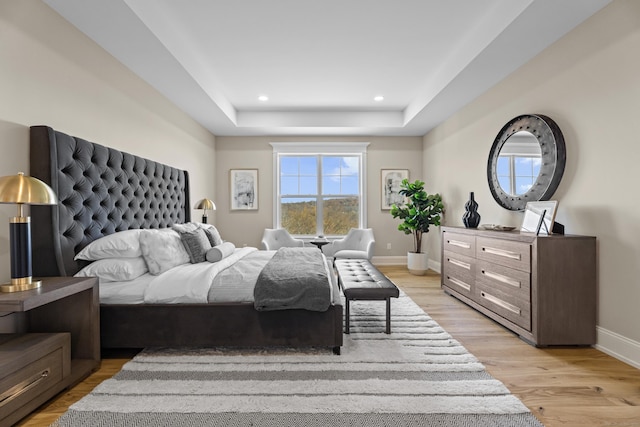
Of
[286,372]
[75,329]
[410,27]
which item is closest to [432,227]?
[410,27]

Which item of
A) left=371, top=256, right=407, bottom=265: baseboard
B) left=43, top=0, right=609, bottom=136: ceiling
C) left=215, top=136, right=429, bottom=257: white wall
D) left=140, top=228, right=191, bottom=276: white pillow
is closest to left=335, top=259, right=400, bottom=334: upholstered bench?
left=140, top=228, right=191, bottom=276: white pillow

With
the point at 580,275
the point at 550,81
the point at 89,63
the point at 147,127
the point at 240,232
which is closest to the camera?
the point at 580,275

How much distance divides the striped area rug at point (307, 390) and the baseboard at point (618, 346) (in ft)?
3.28

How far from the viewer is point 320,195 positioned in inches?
234

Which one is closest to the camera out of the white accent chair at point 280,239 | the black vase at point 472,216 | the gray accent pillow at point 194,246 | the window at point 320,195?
the gray accent pillow at point 194,246

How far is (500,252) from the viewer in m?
2.78

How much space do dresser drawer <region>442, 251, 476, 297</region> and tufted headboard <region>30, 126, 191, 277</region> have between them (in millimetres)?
3402

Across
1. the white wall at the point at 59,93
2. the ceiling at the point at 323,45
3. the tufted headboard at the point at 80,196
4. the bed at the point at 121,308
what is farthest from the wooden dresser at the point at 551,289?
the white wall at the point at 59,93

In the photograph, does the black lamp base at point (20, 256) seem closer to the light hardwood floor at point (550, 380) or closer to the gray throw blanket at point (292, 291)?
the light hardwood floor at point (550, 380)

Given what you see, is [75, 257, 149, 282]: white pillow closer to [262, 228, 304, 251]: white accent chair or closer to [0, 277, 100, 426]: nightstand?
[0, 277, 100, 426]: nightstand

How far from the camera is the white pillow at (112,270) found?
7.25 ft

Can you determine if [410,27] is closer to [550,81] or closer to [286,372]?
[550,81]

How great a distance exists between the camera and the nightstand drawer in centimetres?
142

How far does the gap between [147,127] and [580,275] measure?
4.23 m
